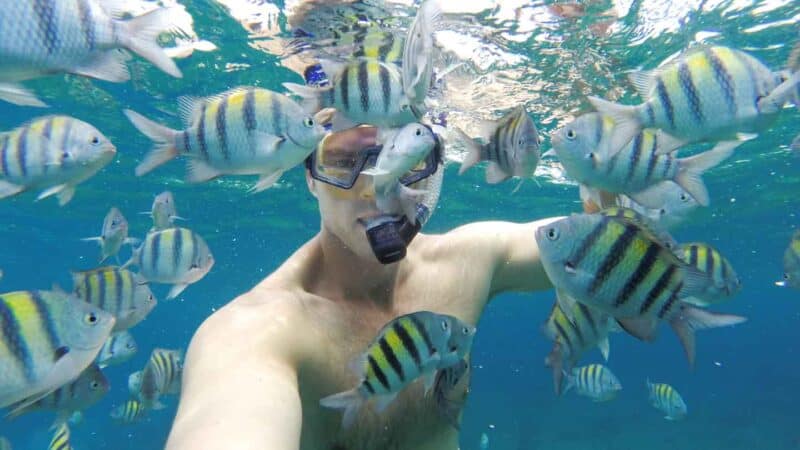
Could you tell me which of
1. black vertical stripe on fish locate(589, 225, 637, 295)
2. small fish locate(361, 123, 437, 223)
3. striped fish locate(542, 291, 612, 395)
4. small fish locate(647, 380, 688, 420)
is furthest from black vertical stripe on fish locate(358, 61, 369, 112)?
small fish locate(647, 380, 688, 420)

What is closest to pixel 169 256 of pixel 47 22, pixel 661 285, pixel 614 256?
pixel 47 22

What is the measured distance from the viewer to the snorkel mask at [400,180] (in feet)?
12.0

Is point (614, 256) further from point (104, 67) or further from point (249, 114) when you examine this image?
point (104, 67)

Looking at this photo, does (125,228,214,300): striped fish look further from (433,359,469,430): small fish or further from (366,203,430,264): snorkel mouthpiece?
(433,359,469,430): small fish

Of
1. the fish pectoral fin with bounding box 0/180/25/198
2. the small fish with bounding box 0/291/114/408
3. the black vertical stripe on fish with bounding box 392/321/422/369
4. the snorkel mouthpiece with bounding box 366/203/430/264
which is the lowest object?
the snorkel mouthpiece with bounding box 366/203/430/264

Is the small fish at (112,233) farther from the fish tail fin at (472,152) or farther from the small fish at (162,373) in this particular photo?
the fish tail fin at (472,152)

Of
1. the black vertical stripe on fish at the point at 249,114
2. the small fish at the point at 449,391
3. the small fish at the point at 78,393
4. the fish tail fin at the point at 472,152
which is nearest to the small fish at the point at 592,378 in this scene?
the small fish at the point at 449,391

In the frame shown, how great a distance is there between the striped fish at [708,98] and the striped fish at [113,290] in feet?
13.0

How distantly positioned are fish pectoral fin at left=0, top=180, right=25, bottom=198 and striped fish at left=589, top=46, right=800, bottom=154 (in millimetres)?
2888

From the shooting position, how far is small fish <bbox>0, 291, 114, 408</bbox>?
6.43 feet

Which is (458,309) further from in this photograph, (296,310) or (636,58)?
(636,58)

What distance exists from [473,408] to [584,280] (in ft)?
125

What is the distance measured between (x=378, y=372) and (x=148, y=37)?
170 cm

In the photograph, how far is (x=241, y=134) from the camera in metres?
2.46
